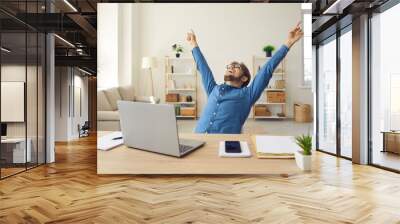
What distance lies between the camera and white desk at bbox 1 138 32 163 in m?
5.34

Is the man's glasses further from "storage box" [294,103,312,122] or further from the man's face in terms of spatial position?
"storage box" [294,103,312,122]

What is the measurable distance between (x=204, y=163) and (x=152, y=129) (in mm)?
740

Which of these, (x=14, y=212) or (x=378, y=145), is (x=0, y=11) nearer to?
(x=14, y=212)

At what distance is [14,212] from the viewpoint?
339cm

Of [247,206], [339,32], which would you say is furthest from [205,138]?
[339,32]

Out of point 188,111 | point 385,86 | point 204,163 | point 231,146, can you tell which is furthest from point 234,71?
point 385,86

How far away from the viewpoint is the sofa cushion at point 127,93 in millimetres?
4332

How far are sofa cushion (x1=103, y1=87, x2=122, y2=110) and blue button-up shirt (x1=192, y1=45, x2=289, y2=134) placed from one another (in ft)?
3.23

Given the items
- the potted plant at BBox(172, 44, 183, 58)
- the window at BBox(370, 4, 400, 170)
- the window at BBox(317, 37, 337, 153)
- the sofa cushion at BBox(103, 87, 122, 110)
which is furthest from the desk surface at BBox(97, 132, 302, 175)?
the window at BBox(317, 37, 337, 153)

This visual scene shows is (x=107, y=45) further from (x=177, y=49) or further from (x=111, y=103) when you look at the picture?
(x=177, y=49)

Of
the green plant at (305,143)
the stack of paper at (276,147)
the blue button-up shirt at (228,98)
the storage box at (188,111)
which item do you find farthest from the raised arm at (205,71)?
the green plant at (305,143)

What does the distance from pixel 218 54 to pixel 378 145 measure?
3542mm

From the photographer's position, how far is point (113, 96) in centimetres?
439

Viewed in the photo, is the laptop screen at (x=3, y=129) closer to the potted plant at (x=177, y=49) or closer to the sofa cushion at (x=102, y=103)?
the sofa cushion at (x=102, y=103)
